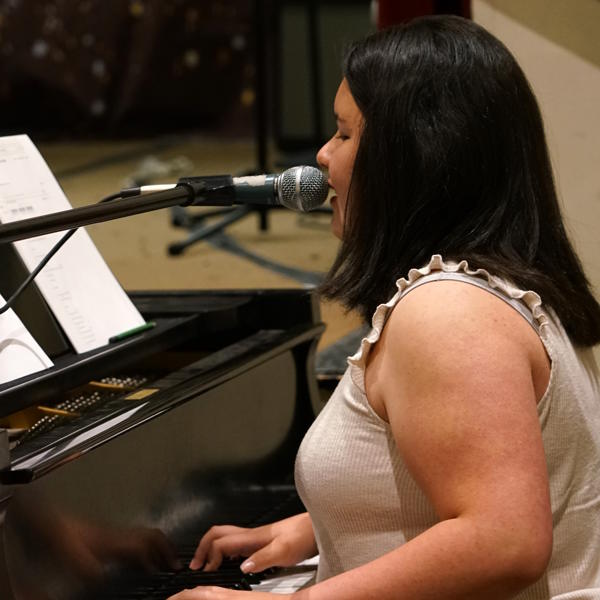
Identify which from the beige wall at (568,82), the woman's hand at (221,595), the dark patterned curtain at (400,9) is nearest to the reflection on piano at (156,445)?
the woman's hand at (221,595)

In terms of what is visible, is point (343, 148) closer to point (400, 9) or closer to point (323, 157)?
point (323, 157)

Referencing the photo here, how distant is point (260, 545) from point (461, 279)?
2.15 feet

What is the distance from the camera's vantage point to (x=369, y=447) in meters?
1.38

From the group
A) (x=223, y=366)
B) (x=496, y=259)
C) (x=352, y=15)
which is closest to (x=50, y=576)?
(x=223, y=366)

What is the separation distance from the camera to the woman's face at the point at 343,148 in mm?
1460

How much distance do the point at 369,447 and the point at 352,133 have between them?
15.3 inches

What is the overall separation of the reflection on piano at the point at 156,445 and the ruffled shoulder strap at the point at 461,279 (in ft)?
1.41

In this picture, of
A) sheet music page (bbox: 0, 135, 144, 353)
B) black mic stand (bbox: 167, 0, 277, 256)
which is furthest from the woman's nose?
black mic stand (bbox: 167, 0, 277, 256)

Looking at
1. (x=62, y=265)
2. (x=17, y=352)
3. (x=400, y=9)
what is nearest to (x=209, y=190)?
(x=17, y=352)

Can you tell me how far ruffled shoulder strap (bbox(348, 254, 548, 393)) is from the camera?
1.30 m

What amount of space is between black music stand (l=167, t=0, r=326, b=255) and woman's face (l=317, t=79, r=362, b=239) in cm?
364

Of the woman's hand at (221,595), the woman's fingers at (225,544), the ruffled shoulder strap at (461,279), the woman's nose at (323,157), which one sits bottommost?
the woman's fingers at (225,544)

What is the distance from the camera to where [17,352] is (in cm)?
169

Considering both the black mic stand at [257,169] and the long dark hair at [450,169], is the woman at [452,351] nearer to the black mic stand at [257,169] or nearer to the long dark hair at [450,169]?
the long dark hair at [450,169]
